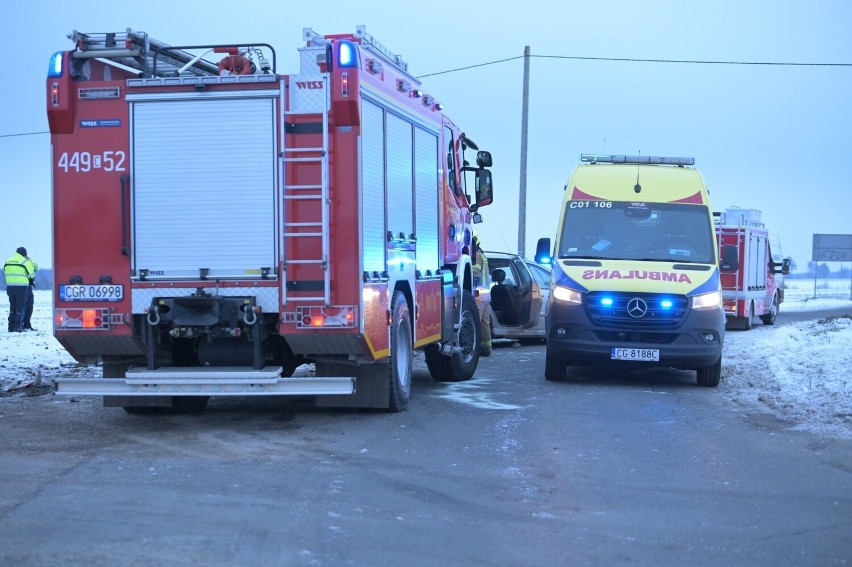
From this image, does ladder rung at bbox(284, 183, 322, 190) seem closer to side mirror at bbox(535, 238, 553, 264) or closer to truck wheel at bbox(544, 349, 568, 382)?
truck wheel at bbox(544, 349, 568, 382)

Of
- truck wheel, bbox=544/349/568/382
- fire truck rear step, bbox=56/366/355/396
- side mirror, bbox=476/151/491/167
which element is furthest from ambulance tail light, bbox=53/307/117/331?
side mirror, bbox=476/151/491/167

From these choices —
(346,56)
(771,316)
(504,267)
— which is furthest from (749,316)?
(346,56)

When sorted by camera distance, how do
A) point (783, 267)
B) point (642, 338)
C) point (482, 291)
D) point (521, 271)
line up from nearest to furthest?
point (642, 338), point (482, 291), point (521, 271), point (783, 267)

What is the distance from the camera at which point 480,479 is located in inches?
316

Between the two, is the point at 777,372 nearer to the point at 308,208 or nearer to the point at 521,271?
the point at 521,271

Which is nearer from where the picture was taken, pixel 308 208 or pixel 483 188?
pixel 308 208

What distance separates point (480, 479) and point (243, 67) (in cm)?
512

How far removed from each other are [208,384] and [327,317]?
1.18 meters

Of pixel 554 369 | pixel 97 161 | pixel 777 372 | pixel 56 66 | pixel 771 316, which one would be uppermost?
pixel 56 66

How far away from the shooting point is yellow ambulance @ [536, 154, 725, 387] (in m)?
14.0

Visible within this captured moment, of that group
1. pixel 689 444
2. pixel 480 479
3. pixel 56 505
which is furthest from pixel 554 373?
pixel 56 505

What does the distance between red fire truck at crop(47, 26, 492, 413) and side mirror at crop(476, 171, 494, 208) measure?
483cm

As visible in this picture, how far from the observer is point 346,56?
1002 centimetres

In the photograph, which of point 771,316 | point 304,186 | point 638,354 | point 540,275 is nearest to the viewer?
point 304,186
